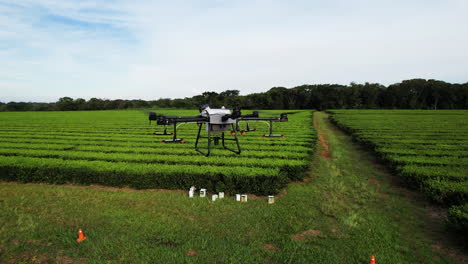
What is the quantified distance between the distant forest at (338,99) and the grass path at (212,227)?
76854 millimetres

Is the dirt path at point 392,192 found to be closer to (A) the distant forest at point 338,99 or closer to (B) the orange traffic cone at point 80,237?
(B) the orange traffic cone at point 80,237

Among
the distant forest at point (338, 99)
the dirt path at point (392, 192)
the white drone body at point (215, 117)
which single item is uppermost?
the distant forest at point (338, 99)

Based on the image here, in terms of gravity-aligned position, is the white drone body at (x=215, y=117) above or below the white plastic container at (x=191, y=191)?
above

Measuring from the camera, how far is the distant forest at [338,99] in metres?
87.7

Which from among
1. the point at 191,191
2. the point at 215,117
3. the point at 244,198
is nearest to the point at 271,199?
the point at 244,198

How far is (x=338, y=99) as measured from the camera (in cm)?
9856

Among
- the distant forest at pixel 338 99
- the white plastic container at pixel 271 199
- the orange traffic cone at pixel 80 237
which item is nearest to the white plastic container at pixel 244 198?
the white plastic container at pixel 271 199

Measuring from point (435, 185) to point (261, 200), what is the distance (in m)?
5.71

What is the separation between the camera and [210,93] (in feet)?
36.7

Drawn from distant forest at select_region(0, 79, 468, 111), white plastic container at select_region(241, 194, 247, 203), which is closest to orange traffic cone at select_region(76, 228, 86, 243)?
white plastic container at select_region(241, 194, 247, 203)

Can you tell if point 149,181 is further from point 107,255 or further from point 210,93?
point 210,93

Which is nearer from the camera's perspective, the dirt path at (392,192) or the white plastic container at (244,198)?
the dirt path at (392,192)

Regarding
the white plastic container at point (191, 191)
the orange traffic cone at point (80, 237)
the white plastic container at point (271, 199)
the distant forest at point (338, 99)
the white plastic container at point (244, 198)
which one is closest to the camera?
the orange traffic cone at point (80, 237)

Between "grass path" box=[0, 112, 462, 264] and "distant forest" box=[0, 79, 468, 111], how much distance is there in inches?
3026
